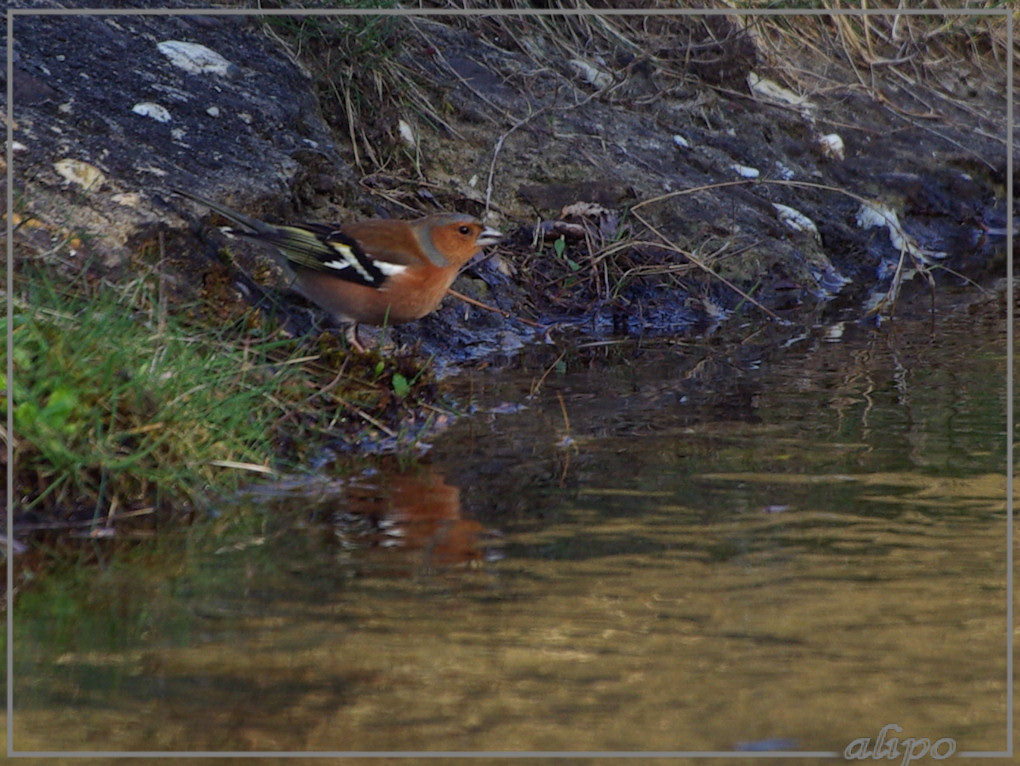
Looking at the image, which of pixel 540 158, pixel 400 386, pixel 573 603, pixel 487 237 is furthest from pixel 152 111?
pixel 573 603

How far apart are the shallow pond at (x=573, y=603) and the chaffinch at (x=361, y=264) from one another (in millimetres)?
631

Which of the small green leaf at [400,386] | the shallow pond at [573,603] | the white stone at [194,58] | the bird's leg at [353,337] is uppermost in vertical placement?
the white stone at [194,58]

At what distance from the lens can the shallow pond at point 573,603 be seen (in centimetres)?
263

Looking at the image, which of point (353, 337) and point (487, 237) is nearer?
point (353, 337)

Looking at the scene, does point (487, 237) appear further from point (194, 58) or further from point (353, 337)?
point (194, 58)

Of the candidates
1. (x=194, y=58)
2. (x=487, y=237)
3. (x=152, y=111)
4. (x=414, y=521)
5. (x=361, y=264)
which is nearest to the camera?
(x=414, y=521)

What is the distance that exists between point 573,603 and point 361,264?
91.4 inches

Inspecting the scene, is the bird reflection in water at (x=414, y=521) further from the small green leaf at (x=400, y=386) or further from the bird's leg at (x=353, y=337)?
the bird's leg at (x=353, y=337)

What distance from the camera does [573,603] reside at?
10.7ft

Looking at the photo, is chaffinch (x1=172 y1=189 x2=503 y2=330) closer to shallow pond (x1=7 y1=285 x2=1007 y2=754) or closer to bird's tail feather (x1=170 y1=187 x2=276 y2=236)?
bird's tail feather (x1=170 y1=187 x2=276 y2=236)

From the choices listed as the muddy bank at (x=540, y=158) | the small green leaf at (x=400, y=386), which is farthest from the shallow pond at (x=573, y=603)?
the muddy bank at (x=540, y=158)

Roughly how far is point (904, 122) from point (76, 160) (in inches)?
273

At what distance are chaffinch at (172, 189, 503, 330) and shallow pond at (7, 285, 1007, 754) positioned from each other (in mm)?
631

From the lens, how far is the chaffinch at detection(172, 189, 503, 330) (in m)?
5.21
